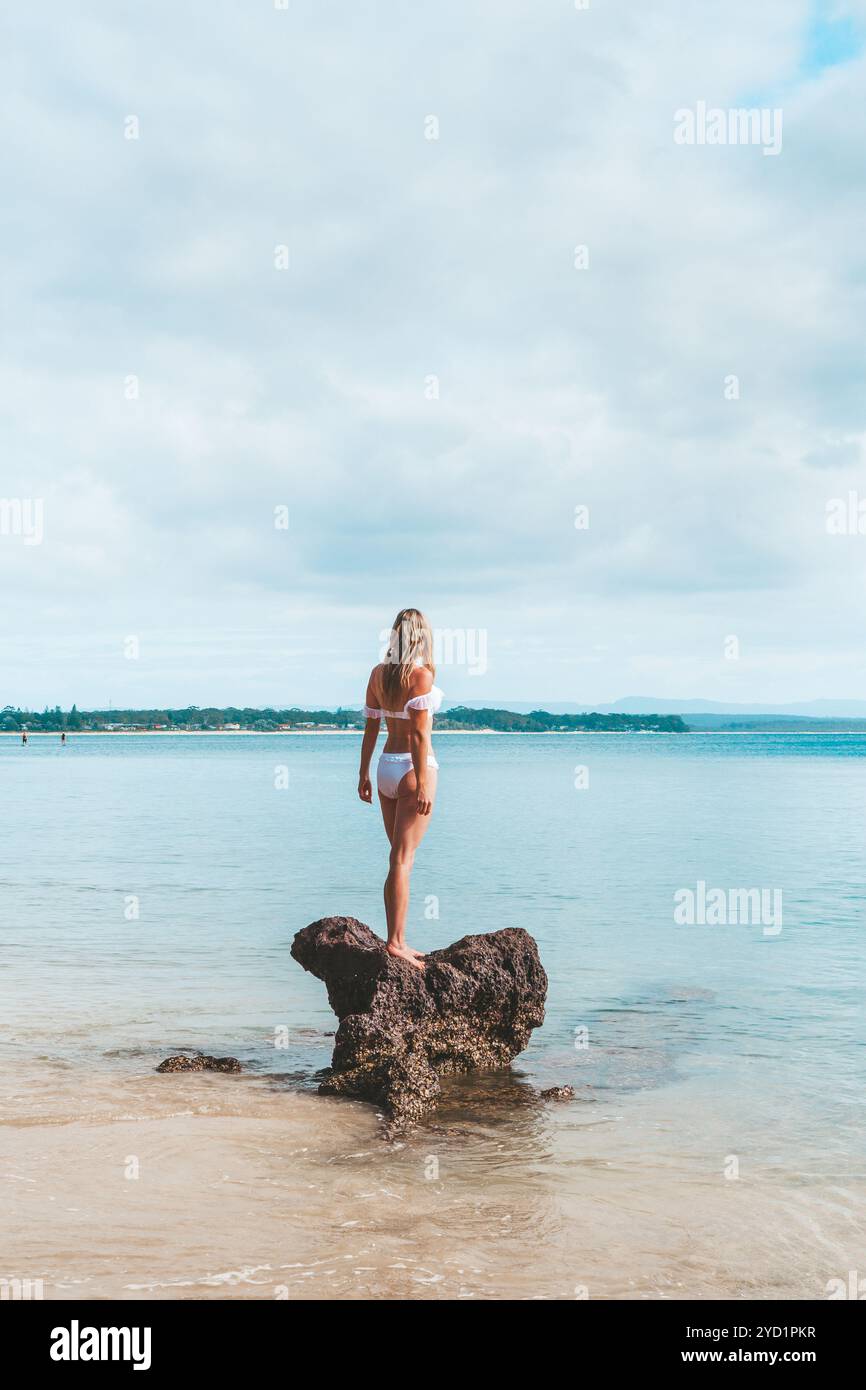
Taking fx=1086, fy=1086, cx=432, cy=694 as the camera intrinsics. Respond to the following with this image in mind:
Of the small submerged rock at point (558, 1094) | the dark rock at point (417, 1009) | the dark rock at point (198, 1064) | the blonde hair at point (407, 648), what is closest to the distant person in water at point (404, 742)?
the blonde hair at point (407, 648)

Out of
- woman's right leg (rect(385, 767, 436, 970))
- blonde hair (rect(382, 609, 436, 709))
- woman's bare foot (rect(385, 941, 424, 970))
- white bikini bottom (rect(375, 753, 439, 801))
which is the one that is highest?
blonde hair (rect(382, 609, 436, 709))

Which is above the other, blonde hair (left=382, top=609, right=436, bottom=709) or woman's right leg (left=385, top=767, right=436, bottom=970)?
blonde hair (left=382, top=609, right=436, bottom=709)

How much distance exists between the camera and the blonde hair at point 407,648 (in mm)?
8594

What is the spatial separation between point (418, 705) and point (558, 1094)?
325 cm

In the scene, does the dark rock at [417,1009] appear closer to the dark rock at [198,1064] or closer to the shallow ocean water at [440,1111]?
the shallow ocean water at [440,1111]

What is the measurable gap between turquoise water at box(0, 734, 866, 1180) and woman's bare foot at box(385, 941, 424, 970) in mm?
1252

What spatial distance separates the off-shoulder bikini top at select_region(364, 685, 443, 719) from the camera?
336 inches

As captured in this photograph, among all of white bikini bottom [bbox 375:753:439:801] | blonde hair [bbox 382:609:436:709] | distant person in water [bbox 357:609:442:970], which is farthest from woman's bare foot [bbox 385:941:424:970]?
blonde hair [bbox 382:609:436:709]

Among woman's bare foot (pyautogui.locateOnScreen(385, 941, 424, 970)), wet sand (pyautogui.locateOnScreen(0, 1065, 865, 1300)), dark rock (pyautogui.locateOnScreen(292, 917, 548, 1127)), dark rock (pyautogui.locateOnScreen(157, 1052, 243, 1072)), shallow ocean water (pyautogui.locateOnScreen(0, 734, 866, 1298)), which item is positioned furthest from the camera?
dark rock (pyautogui.locateOnScreen(157, 1052, 243, 1072))

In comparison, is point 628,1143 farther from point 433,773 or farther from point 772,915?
point 772,915

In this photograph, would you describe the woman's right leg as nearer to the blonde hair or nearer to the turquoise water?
the blonde hair

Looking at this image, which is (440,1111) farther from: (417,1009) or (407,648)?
(407,648)

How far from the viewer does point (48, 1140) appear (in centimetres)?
720
